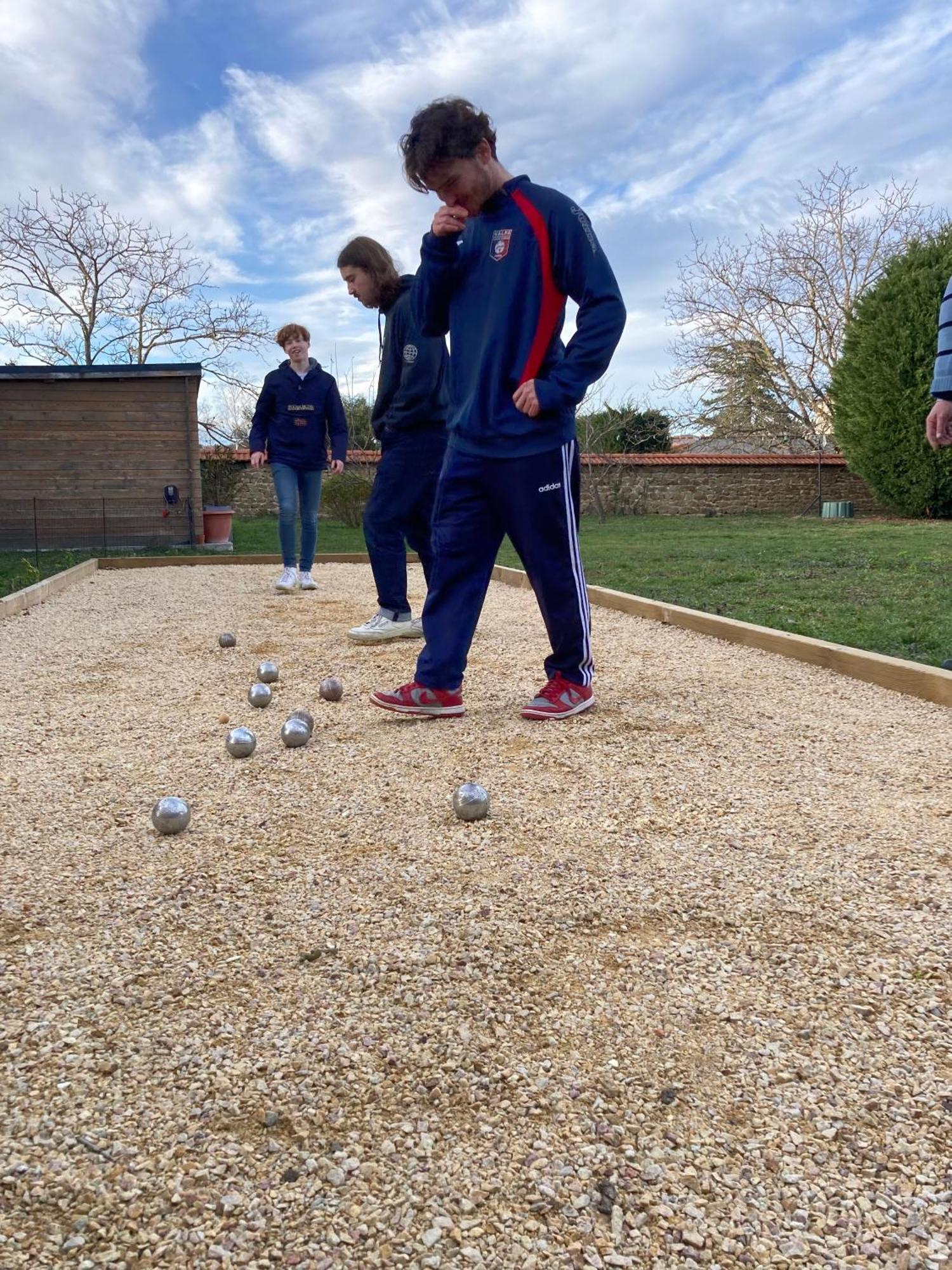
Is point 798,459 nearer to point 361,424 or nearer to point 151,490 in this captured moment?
point 361,424

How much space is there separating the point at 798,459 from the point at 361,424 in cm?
1054

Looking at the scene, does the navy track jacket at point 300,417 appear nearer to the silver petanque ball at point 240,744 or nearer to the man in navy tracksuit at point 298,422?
the man in navy tracksuit at point 298,422

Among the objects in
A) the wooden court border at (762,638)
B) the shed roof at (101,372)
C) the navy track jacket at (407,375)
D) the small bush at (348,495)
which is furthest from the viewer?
the small bush at (348,495)

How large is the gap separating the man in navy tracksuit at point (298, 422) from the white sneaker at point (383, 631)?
2287 mm

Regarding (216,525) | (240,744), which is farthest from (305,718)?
(216,525)

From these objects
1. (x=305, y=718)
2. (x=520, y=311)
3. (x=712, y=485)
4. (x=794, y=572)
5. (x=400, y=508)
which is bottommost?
(x=305, y=718)

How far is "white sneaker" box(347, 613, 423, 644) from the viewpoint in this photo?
5016 millimetres

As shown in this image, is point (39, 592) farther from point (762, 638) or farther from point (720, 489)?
point (720, 489)

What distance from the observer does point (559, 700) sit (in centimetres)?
Answer: 332

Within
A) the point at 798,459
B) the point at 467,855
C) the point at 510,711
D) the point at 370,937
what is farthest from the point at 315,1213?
the point at 798,459

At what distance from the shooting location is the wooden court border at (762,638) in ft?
11.9

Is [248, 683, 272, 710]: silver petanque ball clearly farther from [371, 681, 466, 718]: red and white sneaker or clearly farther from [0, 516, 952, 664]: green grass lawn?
[0, 516, 952, 664]: green grass lawn

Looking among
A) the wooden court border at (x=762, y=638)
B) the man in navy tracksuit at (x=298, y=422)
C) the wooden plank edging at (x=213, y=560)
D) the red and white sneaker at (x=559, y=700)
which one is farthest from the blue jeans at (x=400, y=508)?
the wooden plank edging at (x=213, y=560)

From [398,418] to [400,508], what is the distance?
45 centimetres
